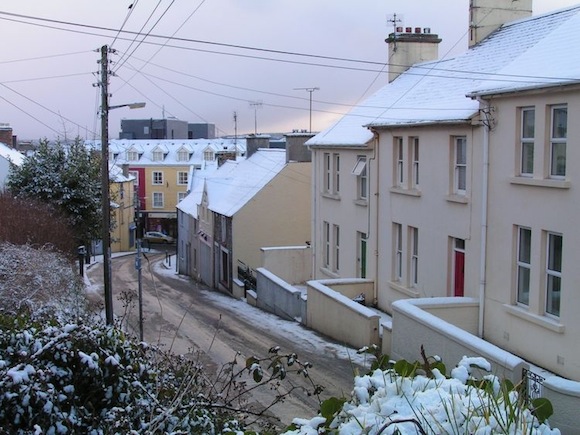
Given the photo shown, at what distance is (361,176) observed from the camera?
24641mm

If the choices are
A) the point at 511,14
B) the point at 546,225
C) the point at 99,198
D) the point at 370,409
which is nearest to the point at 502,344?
the point at 546,225

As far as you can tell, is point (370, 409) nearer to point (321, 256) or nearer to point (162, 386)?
point (162, 386)

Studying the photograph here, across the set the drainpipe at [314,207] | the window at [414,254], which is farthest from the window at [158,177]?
the window at [414,254]

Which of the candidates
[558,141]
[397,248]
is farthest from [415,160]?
[558,141]

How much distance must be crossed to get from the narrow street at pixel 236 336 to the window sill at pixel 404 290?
263 cm

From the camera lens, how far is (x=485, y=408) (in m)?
3.72

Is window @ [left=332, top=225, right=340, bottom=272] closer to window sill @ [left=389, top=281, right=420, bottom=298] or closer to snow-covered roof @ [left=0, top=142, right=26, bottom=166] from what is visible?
window sill @ [left=389, top=281, right=420, bottom=298]

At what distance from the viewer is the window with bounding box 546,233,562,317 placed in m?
14.7

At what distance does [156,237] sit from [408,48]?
173 feet

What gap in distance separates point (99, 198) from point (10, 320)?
82.4 feet

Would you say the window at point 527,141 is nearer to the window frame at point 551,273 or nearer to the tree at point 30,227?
the window frame at point 551,273

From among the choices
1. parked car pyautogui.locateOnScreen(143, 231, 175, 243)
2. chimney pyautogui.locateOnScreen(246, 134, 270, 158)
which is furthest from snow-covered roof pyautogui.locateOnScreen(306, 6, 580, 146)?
parked car pyautogui.locateOnScreen(143, 231, 175, 243)

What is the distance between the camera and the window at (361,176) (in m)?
24.0

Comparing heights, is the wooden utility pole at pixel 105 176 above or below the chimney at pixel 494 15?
below
